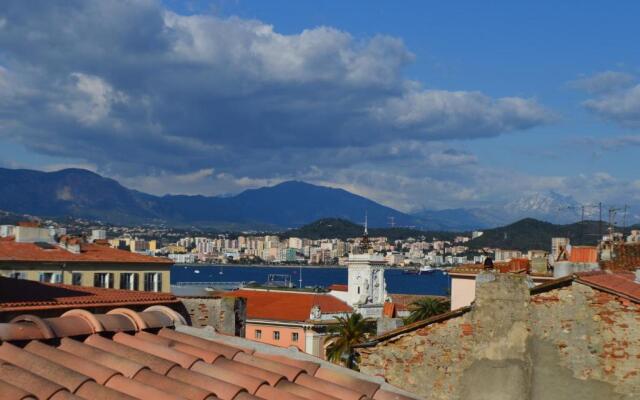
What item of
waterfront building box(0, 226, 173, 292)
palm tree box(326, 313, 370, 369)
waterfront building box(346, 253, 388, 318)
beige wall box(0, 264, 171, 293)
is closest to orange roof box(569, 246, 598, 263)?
beige wall box(0, 264, 171, 293)

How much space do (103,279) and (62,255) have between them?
3559 millimetres

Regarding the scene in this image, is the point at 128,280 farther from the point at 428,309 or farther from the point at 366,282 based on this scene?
the point at 366,282

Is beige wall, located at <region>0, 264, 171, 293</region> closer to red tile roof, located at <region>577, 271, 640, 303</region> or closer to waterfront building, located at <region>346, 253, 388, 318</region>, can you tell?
red tile roof, located at <region>577, 271, 640, 303</region>

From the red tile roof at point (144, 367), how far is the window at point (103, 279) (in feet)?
161

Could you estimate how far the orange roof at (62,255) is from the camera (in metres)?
50.9

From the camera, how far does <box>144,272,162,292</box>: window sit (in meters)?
57.7

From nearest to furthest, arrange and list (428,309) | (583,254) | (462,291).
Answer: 1. (583,254)
2. (462,291)
3. (428,309)

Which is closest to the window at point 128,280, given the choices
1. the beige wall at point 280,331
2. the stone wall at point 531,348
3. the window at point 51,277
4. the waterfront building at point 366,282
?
the window at point 51,277

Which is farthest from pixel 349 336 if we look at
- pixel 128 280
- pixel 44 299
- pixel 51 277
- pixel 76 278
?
pixel 44 299

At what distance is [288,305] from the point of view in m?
91.2

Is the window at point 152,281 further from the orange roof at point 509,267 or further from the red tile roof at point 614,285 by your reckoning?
the red tile roof at point 614,285

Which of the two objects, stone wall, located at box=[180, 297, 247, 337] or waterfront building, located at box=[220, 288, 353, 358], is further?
waterfront building, located at box=[220, 288, 353, 358]

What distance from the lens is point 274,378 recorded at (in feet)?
20.7

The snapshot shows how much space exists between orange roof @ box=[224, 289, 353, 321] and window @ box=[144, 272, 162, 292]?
2756 cm
